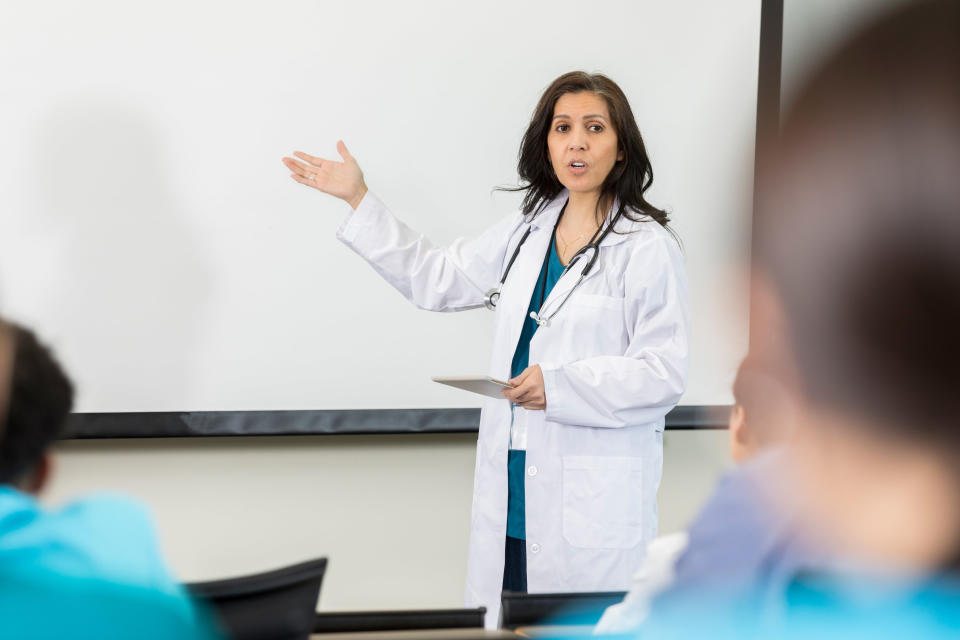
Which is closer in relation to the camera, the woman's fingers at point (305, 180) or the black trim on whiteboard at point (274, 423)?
the woman's fingers at point (305, 180)

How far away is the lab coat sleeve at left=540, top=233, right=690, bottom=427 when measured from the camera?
2.08 meters

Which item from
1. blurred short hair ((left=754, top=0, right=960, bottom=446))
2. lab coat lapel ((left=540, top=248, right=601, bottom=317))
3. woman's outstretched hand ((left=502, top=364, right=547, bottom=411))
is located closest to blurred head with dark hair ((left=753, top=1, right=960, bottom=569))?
blurred short hair ((left=754, top=0, right=960, bottom=446))

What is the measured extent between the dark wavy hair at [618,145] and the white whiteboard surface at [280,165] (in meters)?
0.32

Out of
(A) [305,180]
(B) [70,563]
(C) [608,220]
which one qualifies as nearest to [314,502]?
(A) [305,180]

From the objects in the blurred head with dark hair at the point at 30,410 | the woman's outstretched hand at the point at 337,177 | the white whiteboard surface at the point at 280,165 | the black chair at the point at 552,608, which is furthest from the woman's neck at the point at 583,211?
the blurred head with dark hair at the point at 30,410

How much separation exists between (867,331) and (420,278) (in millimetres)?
2034

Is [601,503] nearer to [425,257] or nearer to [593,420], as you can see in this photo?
[593,420]

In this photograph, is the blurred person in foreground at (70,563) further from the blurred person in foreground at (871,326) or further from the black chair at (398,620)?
the black chair at (398,620)

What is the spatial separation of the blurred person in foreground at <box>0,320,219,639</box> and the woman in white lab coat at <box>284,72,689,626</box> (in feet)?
4.44

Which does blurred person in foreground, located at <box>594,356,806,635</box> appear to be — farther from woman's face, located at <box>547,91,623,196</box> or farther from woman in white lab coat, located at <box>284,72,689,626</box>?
woman's face, located at <box>547,91,623,196</box>

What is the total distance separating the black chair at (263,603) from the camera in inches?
36.2

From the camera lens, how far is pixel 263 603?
94 cm

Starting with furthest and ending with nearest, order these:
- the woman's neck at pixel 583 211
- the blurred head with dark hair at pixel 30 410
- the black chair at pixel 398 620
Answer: the woman's neck at pixel 583 211, the black chair at pixel 398 620, the blurred head with dark hair at pixel 30 410

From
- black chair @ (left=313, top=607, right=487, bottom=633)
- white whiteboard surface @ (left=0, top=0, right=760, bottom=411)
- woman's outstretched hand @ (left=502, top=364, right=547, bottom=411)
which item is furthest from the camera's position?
white whiteboard surface @ (left=0, top=0, right=760, bottom=411)
